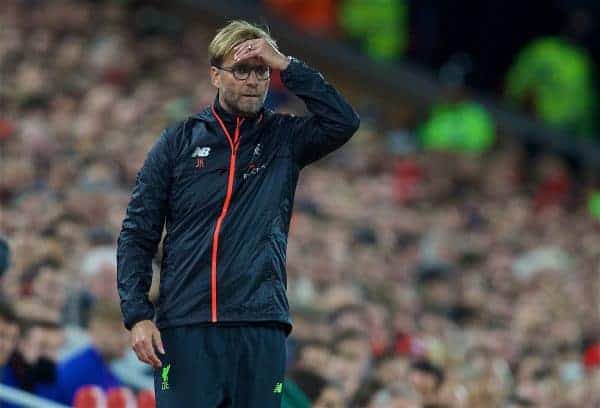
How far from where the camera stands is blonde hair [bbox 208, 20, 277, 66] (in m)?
5.55

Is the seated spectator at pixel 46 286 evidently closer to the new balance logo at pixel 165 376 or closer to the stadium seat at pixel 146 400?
the stadium seat at pixel 146 400

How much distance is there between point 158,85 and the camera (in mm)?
14164

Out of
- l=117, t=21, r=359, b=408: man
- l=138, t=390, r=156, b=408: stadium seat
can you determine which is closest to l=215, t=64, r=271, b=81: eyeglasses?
l=117, t=21, r=359, b=408: man

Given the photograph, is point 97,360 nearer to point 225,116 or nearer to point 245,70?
point 225,116

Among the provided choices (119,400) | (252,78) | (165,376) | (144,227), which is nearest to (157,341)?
(165,376)

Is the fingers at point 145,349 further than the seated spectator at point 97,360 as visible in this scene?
No

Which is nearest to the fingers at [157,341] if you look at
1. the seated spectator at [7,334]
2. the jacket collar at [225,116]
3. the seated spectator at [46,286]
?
the jacket collar at [225,116]

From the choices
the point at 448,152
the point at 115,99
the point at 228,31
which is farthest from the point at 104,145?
the point at 228,31

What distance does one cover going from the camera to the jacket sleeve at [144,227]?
18.0 ft

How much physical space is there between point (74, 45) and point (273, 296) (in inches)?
341

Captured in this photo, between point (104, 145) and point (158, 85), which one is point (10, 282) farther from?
point (158, 85)

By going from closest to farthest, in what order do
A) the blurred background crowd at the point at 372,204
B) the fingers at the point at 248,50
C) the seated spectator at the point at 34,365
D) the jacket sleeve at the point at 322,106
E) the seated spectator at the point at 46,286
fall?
1. the fingers at the point at 248,50
2. the jacket sleeve at the point at 322,106
3. the seated spectator at the point at 34,365
4. the seated spectator at the point at 46,286
5. the blurred background crowd at the point at 372,204

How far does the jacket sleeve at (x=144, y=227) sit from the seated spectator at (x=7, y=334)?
2.52 m

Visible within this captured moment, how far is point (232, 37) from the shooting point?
219 inches
